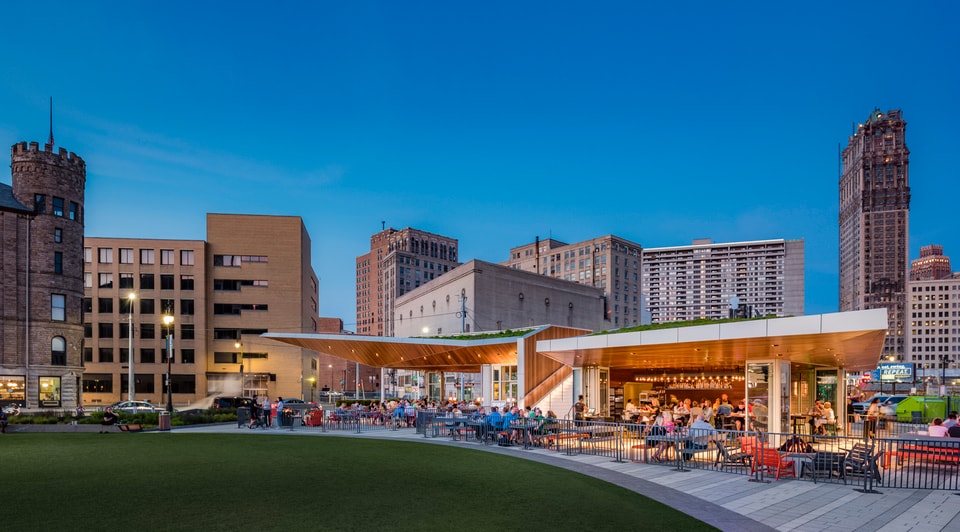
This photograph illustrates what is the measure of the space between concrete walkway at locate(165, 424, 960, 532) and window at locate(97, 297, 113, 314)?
65.6 meters

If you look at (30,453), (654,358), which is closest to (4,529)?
(30,453)

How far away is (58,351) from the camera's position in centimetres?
4528

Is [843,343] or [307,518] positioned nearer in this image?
[307,518]

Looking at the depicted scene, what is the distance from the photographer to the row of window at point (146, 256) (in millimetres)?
65438

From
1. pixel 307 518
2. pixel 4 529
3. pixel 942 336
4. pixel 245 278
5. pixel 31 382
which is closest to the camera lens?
pixel 4 529

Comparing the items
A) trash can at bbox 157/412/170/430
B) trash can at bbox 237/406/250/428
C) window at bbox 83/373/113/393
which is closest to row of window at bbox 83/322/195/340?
window at bbox 83/373/113/393

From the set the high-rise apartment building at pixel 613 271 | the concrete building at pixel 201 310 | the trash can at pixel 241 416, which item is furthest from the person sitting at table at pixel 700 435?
the high-rise apartment building at pixel 613 271

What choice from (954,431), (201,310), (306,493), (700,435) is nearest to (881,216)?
(201,310)

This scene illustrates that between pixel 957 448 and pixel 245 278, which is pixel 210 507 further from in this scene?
pixel 245 278

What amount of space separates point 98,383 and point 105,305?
8368mm

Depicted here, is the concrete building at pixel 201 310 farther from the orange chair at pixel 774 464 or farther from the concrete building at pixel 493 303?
the orange chair at pixel 774 464

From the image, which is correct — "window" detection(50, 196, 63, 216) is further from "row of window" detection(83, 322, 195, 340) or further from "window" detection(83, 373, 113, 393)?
"window" detection(83, 373, 113, 393)

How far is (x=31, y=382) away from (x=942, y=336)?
195242mm

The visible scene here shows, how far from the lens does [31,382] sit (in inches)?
1699
